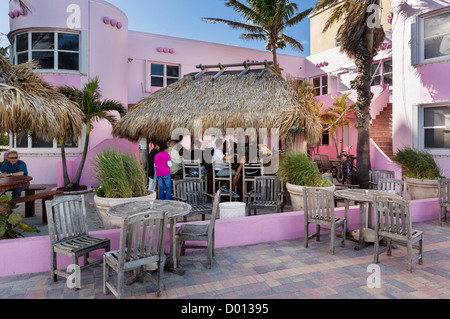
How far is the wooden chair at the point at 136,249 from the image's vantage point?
10.3 feet

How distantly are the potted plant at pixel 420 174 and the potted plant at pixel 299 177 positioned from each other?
9.09ft

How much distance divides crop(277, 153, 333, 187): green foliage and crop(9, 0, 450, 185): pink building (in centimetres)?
498

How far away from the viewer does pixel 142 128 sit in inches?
340

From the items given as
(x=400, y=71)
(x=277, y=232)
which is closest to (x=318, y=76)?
(x=400, y=71)

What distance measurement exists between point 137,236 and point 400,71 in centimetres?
1086

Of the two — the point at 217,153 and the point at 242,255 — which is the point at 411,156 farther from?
the point at 242,255

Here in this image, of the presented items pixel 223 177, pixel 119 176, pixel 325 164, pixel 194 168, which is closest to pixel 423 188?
pixel 223 177

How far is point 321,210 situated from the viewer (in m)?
5.04

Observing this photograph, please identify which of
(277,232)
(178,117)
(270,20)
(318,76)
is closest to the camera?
(277,232)

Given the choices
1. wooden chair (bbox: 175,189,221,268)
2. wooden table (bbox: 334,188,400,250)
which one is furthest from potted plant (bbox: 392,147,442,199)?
wooden chair (bbox: 175,189,221,268)

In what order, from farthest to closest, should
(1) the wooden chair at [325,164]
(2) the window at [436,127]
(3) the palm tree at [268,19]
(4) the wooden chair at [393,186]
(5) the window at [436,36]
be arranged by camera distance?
1. (3) the palm tree at [268,19]
2. (1) the wooden chair at [325,164]
3. (2) the window at [436,127]
4. (5) the window at [436,36]
5. (4) the wooden chair at [393,186]

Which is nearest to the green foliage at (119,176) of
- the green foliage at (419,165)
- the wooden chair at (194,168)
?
the wooden chair at (194,168)

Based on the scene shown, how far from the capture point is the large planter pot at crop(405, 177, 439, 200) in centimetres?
760

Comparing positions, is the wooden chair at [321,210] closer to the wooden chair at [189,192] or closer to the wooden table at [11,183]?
the wooden chair at [189,192]
